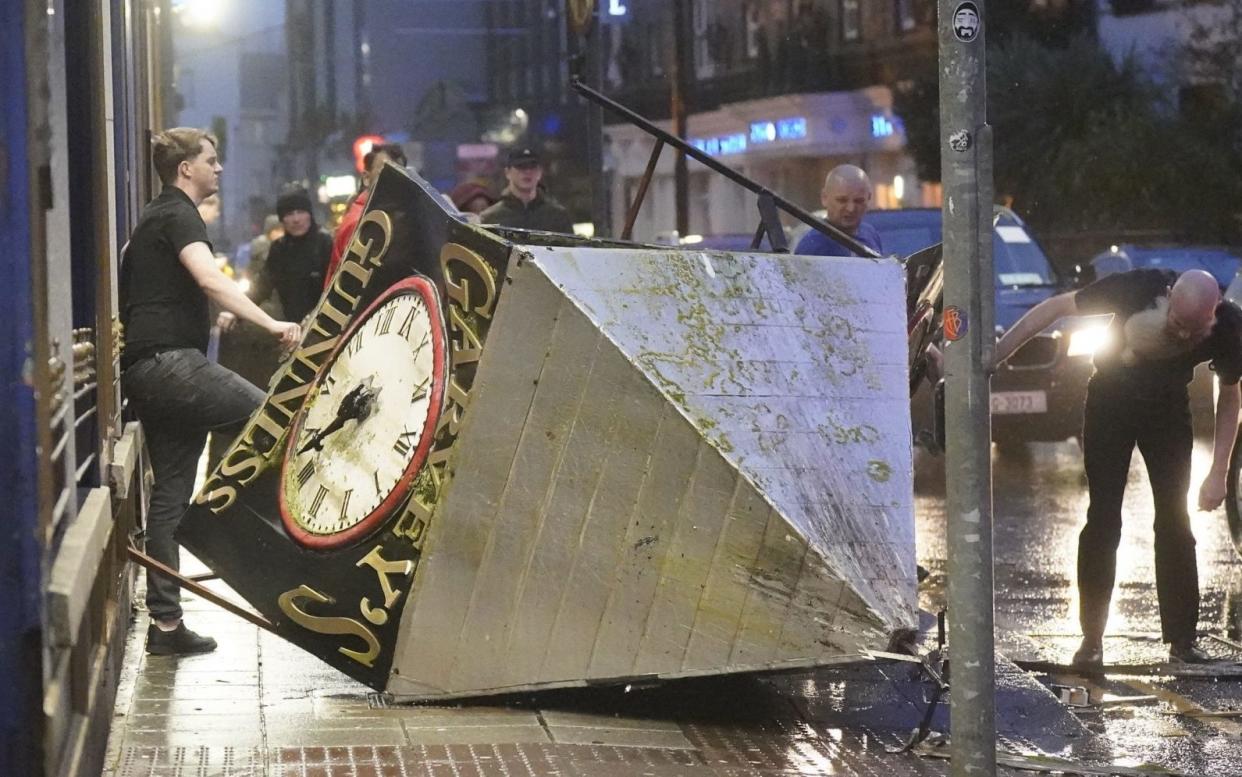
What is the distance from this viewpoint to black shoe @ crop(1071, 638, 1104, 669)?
26.3 ft

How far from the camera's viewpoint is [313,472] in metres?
6.73

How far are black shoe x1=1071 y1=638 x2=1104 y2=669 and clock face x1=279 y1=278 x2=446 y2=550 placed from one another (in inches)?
121

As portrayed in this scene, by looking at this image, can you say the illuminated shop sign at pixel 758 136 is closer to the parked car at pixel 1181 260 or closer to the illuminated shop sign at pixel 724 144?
the illuminated shop sign at pixel 724 144

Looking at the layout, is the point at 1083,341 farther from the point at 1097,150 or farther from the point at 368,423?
the point at 1097,150

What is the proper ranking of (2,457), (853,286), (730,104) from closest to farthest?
(2,457) → (853,286) → (730,104)

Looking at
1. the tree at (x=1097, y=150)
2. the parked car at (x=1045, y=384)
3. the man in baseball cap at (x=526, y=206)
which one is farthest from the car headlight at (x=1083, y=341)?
the tree at (x=1097, y=150)

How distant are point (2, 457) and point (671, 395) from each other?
2.38 meters

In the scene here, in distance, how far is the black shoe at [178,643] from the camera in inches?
299

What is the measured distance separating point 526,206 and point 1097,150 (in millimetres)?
28975

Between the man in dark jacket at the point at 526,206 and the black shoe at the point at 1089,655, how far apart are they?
11.8ft

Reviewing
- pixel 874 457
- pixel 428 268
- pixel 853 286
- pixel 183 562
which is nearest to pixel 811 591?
pixel 874 457

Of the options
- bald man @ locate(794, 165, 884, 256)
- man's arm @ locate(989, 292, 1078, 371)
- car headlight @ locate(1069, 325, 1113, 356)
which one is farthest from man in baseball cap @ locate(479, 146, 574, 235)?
car headlight @ locate(1069, 325, 1113, 356)

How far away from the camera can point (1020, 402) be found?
1520 centimetres

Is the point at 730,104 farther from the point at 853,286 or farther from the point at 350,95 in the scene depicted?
the point at 853,286
